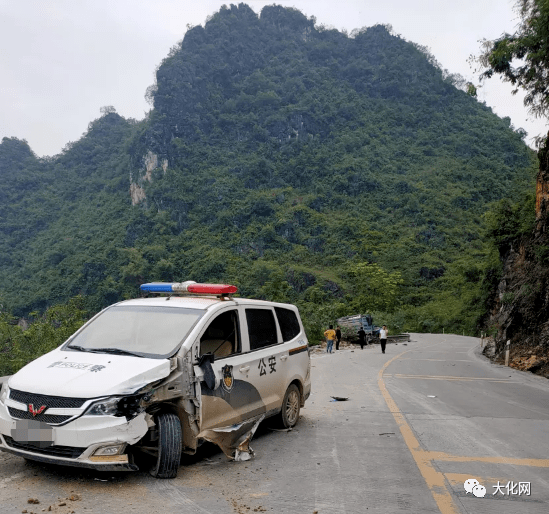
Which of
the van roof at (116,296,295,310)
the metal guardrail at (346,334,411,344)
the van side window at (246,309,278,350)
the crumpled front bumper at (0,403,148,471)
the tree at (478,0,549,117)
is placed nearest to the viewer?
the crumpled front bumper at (0,403,148,471)

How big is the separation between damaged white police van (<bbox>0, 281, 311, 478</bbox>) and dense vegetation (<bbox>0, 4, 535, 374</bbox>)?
144ft

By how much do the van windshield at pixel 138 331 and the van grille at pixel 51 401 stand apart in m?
0.89

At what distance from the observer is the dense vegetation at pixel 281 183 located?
7900cm

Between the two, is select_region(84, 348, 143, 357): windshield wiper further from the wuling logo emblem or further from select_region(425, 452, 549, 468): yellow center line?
select_region(425, 452, 549, 468): yellow center line

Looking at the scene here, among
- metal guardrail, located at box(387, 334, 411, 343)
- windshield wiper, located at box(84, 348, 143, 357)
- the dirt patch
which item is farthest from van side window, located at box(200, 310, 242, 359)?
metal guardrail, located at box(387, 334, 411, 343)

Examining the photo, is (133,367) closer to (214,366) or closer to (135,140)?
(214,366)

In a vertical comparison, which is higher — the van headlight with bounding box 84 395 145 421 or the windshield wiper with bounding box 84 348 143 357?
the windshield wiper with bounding box 84 348 143 357

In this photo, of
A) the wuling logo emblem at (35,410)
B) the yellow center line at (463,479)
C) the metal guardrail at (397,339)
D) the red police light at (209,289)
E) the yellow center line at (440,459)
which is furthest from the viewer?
the metal guardrail at (397,339)

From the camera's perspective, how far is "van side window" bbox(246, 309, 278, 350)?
677 centimetres

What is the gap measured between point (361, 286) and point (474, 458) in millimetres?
64763

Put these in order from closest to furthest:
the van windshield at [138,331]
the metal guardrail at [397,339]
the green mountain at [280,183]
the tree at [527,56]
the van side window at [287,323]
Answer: the van windshield at [138,331]
the van side window at [287,323]
the tree at [527,56]
the metal guardrail at [397,339]
the green mountain at [280,183]

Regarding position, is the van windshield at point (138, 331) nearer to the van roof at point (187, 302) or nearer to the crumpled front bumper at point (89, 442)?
the van roof at point (187, 302)

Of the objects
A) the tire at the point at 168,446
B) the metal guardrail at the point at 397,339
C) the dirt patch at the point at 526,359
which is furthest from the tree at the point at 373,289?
the tire at the point at 168,446

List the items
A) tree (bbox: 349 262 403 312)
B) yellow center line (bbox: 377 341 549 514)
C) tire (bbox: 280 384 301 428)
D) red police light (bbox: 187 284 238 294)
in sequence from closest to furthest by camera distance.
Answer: yellow center line (bbox: 377 341 549 514), red police light (bbox: 187 284 238 294), tire (bbox: 280 384 301 428), tree (bbox: 349 262 403 312)
